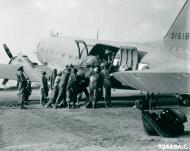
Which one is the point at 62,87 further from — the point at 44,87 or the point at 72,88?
the point at 44,87

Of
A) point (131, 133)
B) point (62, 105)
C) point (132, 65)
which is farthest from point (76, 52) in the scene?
point (131, 133)

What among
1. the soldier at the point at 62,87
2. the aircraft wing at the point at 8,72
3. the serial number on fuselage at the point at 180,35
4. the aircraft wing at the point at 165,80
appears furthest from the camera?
the aircraft wing at the point at 8,72

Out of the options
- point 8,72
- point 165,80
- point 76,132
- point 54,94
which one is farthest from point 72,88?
point 8,72

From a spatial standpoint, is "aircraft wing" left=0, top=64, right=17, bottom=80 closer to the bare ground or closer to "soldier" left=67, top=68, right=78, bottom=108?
"soldier" left=67, top=68, right=78, bottom=108

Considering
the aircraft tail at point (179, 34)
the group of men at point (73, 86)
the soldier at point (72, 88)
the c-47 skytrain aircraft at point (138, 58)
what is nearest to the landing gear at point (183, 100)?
the c-47 skytrain aircraft at point (138, 58)

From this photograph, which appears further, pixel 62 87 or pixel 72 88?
pixel 62 87

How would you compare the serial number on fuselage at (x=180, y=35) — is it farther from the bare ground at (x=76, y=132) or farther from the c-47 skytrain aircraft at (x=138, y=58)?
the bare ground at (x=76, y=132)

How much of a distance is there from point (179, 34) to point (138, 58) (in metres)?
2.53

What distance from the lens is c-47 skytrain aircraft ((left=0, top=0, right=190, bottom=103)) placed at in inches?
523

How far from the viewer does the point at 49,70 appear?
75.4ft

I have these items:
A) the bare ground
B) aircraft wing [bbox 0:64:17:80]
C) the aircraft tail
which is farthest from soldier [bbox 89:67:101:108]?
aircraft wing [bbox 0:64:17:80]

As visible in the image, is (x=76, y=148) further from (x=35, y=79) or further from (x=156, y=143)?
(x=35, y=79)

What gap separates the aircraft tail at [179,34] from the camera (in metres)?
18.7

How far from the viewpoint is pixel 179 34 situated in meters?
19.4
